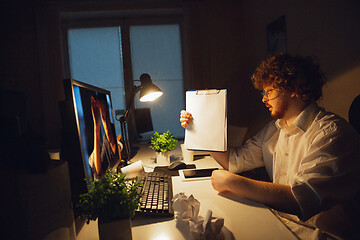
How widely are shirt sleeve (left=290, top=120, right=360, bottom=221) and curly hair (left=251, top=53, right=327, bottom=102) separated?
273mm

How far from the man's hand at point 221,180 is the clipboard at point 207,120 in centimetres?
19

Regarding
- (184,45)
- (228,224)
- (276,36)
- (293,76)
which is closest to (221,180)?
(228,224)

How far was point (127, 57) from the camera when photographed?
320cm

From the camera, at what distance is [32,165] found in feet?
1.49

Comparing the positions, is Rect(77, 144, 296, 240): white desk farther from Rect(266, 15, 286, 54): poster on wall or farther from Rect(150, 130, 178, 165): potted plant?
Rect(266, 15, 286, 54): poster on wall

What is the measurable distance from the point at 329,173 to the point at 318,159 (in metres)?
0.06

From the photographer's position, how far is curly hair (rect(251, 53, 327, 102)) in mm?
1063

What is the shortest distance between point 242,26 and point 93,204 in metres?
3.19

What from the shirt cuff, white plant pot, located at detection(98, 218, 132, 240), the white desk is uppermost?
white plant pot, located at detection(98, 218, 132, 240)

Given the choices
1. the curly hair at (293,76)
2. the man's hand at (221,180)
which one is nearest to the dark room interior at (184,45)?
the curly hair at (293,76)

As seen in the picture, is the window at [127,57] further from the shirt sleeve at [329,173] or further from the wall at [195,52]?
the shirt sleeve at [329,173]

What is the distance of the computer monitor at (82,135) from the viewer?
26.0 inches

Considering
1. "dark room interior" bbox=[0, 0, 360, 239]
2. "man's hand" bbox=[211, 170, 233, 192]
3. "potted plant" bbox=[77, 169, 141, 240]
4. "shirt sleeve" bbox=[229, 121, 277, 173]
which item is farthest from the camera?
"dark room interior" bbox=[0, 0, 360, 239]

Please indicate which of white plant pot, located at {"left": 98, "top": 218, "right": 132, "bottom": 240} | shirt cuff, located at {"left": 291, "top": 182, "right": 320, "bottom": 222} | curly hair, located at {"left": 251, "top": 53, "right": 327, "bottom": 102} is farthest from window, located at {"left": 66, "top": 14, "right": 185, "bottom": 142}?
white plant pot, located at {"left": 98, "top": 218, "right": 132, "bottom": 240}
